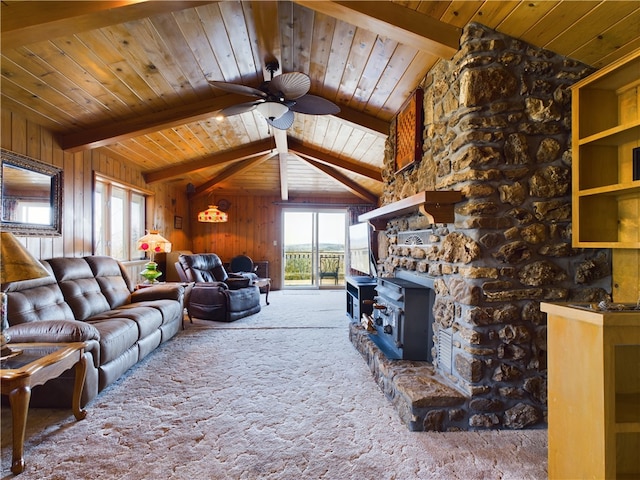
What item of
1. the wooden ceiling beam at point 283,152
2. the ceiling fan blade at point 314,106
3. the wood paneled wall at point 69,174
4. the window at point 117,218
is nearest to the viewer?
the ceiling fan blade at point 314,106

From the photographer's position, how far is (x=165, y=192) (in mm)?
6410

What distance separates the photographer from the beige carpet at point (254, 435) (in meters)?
1.62

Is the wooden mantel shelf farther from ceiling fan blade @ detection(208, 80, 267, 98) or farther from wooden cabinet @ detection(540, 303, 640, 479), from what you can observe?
ceiling fan blade @ detection(208, 80, 267, 98)

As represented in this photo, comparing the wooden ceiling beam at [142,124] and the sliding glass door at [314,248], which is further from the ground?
the wooden ceiling beam at [142,124]

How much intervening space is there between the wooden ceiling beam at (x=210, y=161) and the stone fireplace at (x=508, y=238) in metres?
4.24

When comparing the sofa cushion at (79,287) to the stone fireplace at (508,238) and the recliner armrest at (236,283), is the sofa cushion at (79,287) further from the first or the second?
the stone fireplace at (508,238)

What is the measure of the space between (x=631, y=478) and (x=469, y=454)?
0.68 meters

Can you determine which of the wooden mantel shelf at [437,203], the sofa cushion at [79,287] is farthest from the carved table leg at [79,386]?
the wooden mantel shelf at [437,203]

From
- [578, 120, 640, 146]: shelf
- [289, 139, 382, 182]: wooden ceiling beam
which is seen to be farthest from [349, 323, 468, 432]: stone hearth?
[289, 139, 382, 182]: wooden ceiling beam

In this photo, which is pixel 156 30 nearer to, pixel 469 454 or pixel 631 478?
pixel 469 454

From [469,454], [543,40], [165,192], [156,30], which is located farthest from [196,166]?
[469,454]

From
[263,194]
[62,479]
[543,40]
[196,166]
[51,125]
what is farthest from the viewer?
[263,194]

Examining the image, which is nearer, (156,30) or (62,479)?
(62,479)

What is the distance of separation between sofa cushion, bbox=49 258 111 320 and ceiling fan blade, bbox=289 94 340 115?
2.79 meters
